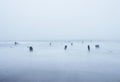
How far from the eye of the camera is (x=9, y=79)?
1541 centimetres

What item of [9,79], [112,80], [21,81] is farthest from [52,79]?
[112,80]

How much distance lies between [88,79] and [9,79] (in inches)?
291

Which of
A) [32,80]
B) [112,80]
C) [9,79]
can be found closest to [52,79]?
[32,80]

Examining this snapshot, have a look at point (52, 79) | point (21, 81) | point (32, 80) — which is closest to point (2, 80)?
point (21, 81)

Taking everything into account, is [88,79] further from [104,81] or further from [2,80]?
[2,80]

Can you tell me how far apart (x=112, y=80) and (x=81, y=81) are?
9.48 ft

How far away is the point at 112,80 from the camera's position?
49.8 ft

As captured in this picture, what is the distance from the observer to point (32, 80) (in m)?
15.1

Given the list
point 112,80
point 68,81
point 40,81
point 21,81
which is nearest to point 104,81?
point 112,80

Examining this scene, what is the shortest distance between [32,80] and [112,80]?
733 cm

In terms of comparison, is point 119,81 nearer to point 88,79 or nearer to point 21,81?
point 88,79

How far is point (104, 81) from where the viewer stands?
→ 14883 mm

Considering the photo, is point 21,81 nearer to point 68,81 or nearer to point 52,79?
point 52,79

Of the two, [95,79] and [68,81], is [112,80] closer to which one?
[95,79]
